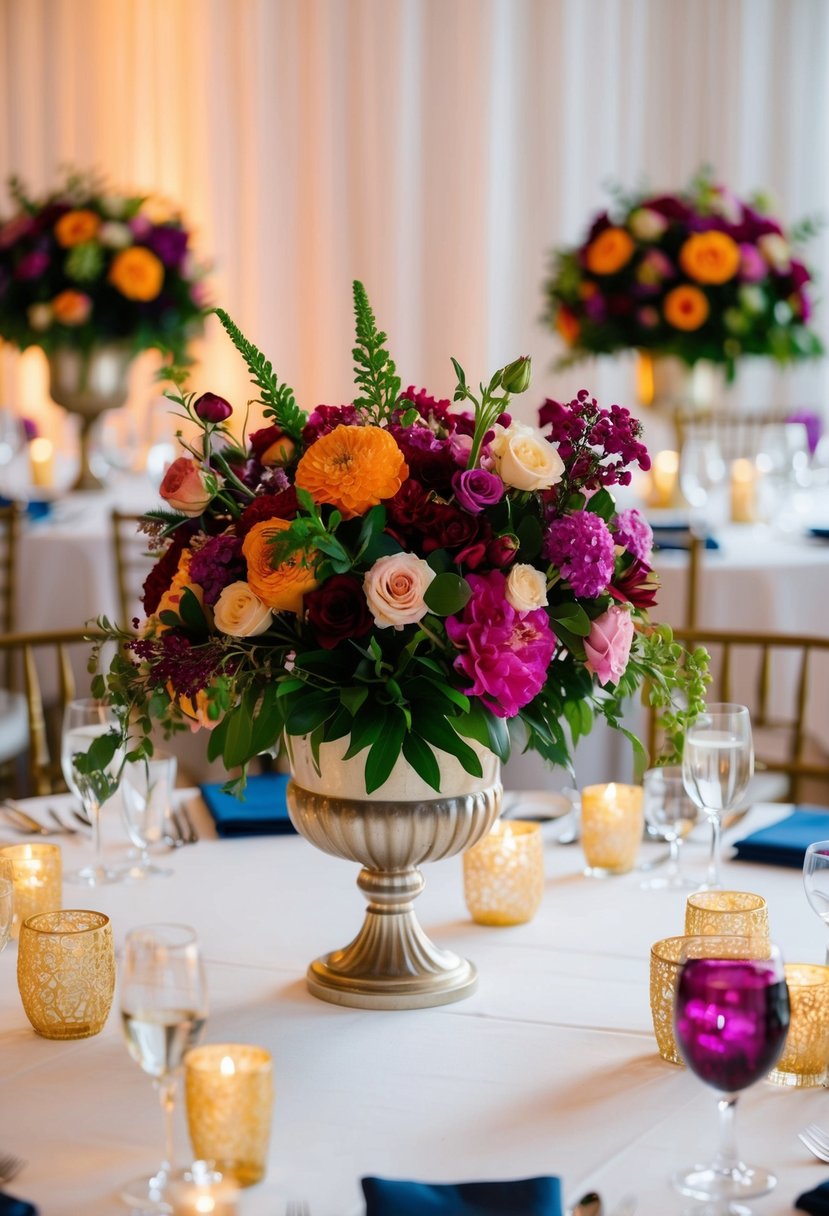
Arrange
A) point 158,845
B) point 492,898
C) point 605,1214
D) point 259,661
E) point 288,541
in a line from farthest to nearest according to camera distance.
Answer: point 158,845 < point 492,898 < point 259,661 < point 288,541 < point 605,1214

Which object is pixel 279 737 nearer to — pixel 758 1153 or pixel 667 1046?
pixel 667 1046

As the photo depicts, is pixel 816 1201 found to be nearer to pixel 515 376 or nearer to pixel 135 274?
pixel 515 376

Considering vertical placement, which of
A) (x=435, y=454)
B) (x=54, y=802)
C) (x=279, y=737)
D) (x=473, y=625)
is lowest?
(x=54, y=802)

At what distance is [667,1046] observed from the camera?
1.26 metres

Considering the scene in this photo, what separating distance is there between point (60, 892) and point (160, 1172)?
1.95 feet

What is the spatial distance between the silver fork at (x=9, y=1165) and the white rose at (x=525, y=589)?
570 mm

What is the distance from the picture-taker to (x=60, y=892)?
161 centimetres

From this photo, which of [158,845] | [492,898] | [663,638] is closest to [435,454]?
[663,638]

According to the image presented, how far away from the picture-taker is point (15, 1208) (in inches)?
38.8

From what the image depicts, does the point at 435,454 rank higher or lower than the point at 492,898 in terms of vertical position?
higher

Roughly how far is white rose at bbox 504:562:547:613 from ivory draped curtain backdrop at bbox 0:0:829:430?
5086 millimetres

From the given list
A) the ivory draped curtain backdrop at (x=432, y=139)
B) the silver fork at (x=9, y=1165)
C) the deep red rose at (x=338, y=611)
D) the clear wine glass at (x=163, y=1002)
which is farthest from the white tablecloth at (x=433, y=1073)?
the ivory draped curtain backdrop at (x=432, y=139)

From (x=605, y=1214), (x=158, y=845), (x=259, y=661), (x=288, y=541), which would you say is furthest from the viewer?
(x=158, y=845)

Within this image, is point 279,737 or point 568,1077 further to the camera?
point 279,737
